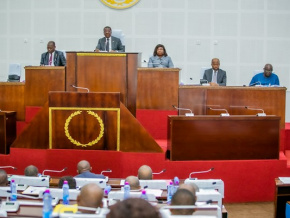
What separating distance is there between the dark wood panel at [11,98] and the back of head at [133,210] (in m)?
6.59

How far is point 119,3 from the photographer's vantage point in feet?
36.2

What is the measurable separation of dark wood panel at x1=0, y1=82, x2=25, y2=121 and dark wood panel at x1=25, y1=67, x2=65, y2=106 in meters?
0.24

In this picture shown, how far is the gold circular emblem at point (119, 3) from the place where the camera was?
10984mm

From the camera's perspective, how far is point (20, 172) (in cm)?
673

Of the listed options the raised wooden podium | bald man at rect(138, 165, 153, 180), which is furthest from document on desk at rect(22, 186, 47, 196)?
the raised wooden podium

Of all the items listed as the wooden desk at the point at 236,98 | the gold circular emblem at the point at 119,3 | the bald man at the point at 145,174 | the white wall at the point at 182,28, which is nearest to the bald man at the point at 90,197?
the bald man at the point at 145,174

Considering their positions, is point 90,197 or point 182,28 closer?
point 90,197

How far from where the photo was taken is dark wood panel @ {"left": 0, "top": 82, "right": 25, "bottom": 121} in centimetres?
804

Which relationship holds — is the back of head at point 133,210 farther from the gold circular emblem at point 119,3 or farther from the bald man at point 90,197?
the gold circular emblem at point 119,3

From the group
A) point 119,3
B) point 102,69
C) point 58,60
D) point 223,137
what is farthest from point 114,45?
point 223,137

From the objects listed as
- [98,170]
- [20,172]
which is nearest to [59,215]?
[98,170]

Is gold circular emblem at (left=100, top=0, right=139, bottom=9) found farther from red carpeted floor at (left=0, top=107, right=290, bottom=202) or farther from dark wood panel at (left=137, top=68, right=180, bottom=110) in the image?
red carpeted floor at (left=0, top=107, right=290, bottom=202)

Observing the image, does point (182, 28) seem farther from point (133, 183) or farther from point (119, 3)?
point (133, 183)

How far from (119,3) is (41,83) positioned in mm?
4027
